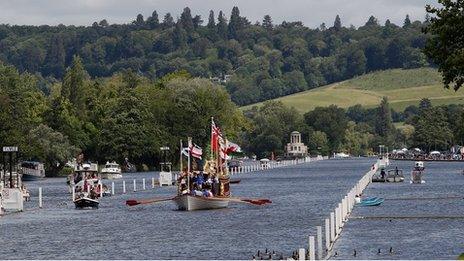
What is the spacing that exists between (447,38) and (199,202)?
37.3 meters

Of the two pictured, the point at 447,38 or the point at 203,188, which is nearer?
the point at 447,38

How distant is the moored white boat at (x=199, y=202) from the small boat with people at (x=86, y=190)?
12406 mm

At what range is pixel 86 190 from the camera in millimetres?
131000

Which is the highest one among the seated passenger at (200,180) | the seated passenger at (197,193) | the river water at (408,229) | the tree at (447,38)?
the tree at (447,38)

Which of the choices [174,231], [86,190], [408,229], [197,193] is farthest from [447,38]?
[86,190]

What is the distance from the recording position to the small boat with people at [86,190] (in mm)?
124375

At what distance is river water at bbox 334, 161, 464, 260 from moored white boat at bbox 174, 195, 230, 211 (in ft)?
39.4

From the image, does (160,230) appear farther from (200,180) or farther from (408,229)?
(200,180)

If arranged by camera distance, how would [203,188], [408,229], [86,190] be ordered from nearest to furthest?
[408,229] → [203,188] → [86,190]

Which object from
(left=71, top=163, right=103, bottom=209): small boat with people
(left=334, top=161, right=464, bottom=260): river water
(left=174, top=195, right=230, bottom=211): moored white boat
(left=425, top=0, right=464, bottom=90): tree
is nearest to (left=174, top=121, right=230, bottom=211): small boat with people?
A: (left=174, top=195, right=230, bottom=211): moored white boat

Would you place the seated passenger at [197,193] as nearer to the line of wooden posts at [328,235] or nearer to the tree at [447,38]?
the line of wooden posts at [328,235]

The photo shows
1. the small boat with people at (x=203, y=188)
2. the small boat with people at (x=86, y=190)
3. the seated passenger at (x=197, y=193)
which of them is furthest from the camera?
the small boat with people at (x=86, y=190)

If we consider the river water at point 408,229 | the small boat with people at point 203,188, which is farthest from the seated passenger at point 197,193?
the river water at point 408,229

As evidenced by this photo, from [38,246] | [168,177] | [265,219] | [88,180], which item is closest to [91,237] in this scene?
[38,246]
